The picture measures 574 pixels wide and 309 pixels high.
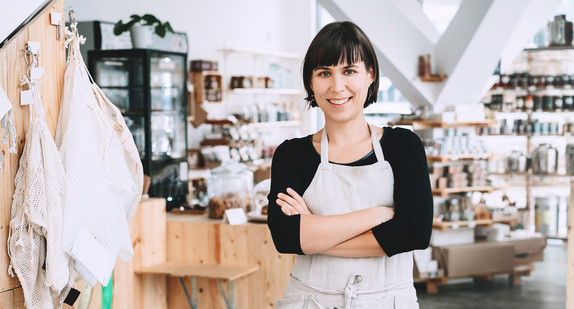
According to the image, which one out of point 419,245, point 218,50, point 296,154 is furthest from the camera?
point 218,50

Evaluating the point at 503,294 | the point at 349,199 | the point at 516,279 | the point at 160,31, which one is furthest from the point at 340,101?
the point at 516,279

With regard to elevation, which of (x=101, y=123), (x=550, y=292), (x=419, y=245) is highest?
(x=101, y=123)

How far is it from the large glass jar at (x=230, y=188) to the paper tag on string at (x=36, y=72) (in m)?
1.71

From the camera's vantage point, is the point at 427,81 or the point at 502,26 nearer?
the point at 502,26

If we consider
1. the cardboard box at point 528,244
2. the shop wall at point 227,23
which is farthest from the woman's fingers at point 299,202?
the shop wall at point 227,23

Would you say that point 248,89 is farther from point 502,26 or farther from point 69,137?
point 69,137

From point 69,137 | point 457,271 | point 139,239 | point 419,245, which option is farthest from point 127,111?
point 419,245

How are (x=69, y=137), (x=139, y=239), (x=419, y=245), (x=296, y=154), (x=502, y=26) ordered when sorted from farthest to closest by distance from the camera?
(x=502, y=26) < (x=139, y=239) < (x=69, y=137) < (x=296, y=154) < (x=419, y=245)

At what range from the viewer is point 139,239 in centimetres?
379

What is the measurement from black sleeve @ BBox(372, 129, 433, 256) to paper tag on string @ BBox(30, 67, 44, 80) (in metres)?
1.29

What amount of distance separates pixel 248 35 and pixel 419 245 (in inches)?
336

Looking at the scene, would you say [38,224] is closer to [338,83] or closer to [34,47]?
[34,47]

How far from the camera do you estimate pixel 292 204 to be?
1.97 m

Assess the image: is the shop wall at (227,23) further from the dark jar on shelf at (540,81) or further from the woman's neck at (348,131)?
the woman's neck at (348,131)
